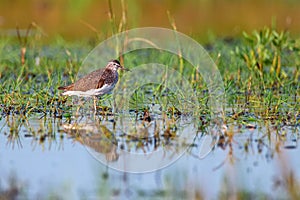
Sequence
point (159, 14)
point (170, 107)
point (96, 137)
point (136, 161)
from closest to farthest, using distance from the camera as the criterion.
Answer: point (136, 161) < point (96, 137) < point (170, 107) < point (159, 14)

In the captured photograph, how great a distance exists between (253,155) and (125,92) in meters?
3.26

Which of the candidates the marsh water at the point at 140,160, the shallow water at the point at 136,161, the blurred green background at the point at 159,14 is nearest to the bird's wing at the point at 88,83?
the marsh water at the point at 140,160

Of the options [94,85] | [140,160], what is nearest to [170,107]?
[94,85]

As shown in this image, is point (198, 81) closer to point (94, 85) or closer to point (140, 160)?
point (94, 85)

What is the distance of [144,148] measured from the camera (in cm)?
698

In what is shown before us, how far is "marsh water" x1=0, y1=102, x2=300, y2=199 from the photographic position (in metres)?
5.64

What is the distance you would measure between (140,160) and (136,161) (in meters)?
0.04

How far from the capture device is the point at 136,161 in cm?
654

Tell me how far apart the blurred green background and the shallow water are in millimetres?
7903

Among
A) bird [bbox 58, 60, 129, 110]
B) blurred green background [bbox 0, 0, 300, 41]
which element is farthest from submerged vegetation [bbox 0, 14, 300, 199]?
blurred green background [bbox 0, 0, 300, 41]

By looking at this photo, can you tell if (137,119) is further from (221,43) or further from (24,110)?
(221,43)

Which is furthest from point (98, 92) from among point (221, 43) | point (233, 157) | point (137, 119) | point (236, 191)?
point (221, 43)

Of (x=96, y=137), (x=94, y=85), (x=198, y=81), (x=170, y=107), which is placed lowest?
(x=96, y=137)

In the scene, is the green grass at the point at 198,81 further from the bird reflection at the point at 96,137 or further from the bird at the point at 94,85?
the bird reflection at the point at 96,137
